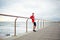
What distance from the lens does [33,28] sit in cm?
1046

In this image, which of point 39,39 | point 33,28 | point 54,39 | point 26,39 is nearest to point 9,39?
point 26,39

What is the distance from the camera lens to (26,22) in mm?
9398

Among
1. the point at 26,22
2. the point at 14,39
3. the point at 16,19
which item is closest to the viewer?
the point at 14,39

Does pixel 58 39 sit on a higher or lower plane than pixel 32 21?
lower

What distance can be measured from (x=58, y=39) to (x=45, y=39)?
0.50 meters

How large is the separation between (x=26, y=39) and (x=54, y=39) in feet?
3.40

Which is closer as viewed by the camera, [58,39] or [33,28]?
[58,39]

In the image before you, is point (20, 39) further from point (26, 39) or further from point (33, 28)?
point (33, 28)

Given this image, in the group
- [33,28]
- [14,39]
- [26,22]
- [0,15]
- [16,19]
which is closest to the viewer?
[0,15]

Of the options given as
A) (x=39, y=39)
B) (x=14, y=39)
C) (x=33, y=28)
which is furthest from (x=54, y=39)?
(x=33, y=28)

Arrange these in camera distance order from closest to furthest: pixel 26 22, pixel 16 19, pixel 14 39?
pixel 14 39 < pixel 16 19 < pixel 26 22

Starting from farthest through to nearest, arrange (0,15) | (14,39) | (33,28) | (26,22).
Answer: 1. (33,28)
2. (26,22)
3. (14,39)
4. (0,15)

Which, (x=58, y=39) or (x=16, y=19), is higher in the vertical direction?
(x=16, y=19)

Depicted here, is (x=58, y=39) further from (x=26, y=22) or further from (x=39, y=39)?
(x=26, y=22)
